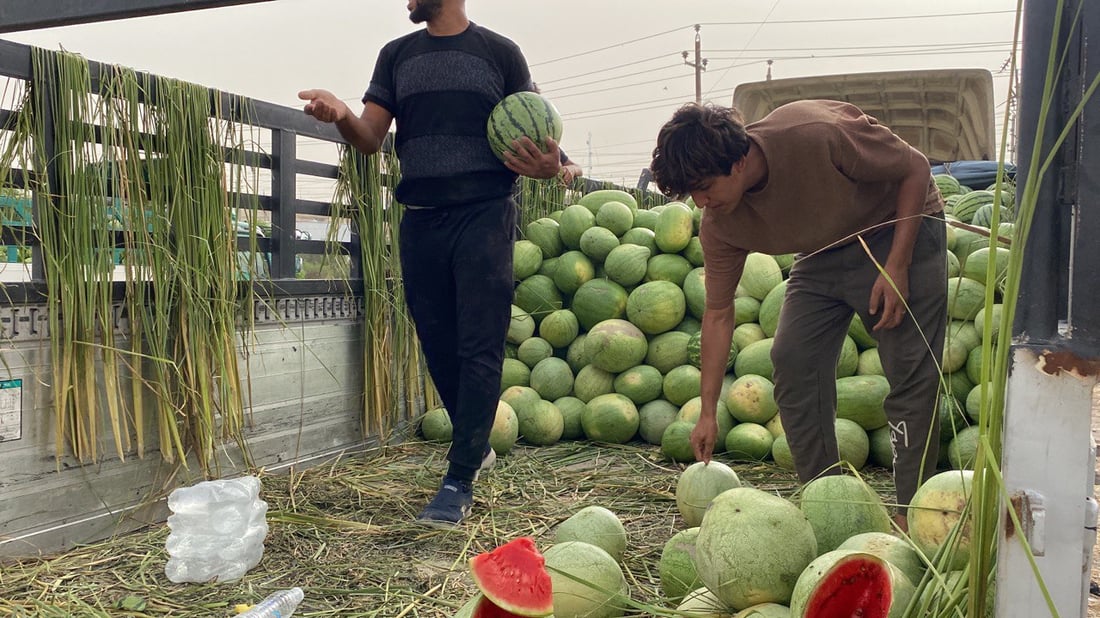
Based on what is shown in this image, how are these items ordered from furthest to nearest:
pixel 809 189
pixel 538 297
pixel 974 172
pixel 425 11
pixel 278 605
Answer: pixel 974 172 < pixel 538 297 < pixel 425 11 < pixel 809 189 < pixel 278 605

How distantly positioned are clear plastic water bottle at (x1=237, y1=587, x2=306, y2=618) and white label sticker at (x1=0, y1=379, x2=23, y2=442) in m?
1.20

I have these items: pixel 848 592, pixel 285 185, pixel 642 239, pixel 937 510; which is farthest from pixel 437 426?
pixel 848 592

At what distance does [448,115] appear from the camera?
3.73 m

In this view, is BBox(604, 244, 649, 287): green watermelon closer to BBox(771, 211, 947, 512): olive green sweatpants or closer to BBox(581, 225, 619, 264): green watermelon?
BBox(581, 225, 619, 264): green watermelon

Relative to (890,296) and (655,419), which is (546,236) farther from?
(890,296)

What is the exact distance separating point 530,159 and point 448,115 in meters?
0.45

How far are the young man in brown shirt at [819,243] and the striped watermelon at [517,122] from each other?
0.89 meters

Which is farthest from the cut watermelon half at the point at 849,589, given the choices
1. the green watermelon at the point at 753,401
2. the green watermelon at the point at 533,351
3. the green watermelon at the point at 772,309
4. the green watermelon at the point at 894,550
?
the green watermelon at the point at 533,351

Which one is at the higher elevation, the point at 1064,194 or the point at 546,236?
the point at 546,236

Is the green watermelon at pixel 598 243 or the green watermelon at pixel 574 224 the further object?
the green watermelon at pixel 574 224

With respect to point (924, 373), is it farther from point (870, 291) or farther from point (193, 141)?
point (193, 141)

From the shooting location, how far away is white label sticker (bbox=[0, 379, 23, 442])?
3.10 m

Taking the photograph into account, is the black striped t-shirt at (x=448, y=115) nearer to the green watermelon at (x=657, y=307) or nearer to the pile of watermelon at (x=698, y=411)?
the pile of watermelon at (x=698, y=411)

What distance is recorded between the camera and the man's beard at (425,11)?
144 inches
